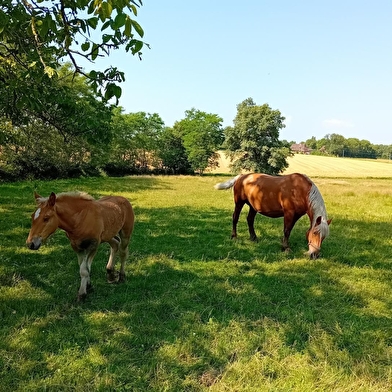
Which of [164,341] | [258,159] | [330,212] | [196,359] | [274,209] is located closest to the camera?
[196,359]

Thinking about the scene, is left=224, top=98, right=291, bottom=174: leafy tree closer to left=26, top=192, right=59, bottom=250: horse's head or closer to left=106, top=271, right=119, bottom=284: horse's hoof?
left=106, top=271, right=119, bottom=284: horse's hoof

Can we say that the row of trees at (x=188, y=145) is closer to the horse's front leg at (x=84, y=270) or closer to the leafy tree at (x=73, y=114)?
the leafy tree at (x=73, y=114)

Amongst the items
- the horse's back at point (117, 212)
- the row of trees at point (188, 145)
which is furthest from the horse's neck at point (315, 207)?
the row of trees at point (188, 145)

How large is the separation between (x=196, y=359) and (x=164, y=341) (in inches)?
20.3

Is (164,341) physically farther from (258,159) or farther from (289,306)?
(258,159)

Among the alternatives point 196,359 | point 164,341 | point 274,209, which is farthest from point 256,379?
point 274,209

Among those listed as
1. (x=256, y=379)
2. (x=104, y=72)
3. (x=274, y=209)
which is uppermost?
(x=104, y=72)

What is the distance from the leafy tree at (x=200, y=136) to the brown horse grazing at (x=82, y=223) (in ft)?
152

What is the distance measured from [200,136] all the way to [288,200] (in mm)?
45322

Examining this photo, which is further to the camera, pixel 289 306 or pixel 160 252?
pixel 160 252

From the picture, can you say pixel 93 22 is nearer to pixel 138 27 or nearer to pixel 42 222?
pixel 138 27

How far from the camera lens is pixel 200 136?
52469 millimetres

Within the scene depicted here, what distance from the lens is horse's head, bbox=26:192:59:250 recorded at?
4395 millimetres

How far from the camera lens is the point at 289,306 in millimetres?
5176
